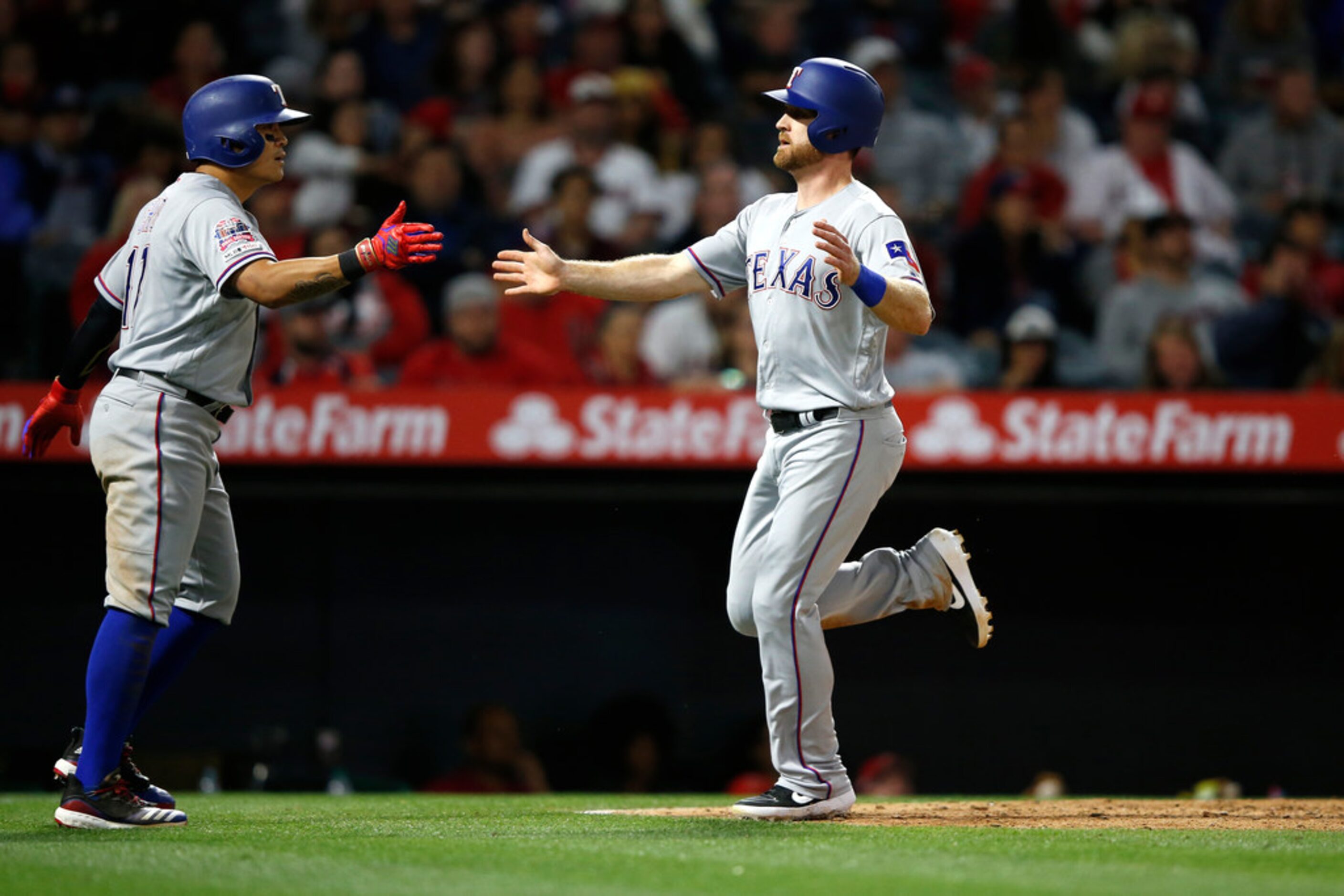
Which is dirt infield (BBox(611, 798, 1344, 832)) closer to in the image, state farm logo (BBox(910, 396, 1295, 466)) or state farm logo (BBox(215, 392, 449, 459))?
state farm logo (BBox(910, 396, 1295, 466))

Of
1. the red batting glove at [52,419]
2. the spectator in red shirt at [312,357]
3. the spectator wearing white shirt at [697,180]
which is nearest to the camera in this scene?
the red batting glove at [52,419]

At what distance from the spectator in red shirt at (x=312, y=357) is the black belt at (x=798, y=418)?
11.3ft

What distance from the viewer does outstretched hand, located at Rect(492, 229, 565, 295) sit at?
450cm

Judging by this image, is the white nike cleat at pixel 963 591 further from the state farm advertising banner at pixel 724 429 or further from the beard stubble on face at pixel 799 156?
the state farm advertising banner at pixel 724 429

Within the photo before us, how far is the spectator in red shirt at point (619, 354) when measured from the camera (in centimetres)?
783

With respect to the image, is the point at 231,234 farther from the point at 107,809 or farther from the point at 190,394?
the point at 107,809

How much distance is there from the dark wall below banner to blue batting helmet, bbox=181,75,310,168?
11.9ft

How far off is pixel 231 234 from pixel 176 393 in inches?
16.8

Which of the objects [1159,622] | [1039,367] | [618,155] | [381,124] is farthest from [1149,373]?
[381,124]

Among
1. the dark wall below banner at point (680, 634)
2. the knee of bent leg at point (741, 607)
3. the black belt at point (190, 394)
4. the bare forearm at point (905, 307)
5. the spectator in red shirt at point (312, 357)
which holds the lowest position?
the dark wall below banner at point (680, 634)

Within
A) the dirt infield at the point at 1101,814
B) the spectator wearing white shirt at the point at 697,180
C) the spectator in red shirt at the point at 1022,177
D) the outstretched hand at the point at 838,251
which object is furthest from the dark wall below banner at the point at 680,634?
the outstretched hand at the point at 838,251

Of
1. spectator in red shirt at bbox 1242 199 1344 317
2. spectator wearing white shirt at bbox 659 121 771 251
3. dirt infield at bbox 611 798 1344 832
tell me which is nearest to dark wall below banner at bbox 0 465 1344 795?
spectator in red shirt at bbox 1242 199 1344 317

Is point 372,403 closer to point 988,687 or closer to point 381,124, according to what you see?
point 381,124

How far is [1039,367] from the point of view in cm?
780
